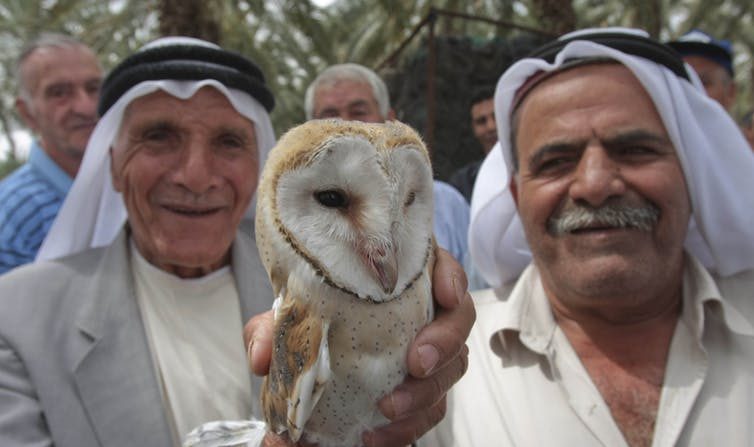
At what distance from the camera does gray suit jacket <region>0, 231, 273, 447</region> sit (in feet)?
5.31

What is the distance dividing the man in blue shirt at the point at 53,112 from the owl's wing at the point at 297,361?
7.96 ft

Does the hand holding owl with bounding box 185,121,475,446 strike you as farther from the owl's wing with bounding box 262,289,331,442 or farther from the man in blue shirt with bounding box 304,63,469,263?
the man in blue shirt with bounding box 304,63,469,263

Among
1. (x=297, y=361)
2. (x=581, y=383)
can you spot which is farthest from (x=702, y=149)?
(x=297, y=361)

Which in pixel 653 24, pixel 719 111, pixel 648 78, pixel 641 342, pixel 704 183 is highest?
pixel 648 78

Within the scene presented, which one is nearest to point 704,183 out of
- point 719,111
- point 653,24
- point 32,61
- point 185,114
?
point 719,111

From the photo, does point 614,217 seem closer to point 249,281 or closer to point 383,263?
point 383,263

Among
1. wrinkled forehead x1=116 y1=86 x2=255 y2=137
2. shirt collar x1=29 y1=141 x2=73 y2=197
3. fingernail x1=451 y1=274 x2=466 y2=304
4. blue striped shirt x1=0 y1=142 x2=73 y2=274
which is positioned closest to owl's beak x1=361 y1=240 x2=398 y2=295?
fingernail x1=451 y1=274 x2=466 y2=304

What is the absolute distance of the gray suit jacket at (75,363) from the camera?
162 centimetres

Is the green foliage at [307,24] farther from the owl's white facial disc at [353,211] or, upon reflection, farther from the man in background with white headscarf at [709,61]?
the owl's white facial disc at [353,211]

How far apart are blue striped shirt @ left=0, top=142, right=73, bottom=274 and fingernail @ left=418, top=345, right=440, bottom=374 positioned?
7.77 feet

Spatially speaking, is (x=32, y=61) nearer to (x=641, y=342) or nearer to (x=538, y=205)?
(x=538, y=205)

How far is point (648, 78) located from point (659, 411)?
100 centimetres

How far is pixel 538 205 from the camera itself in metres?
1.94

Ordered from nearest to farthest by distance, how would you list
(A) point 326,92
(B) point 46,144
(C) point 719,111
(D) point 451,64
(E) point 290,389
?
1. (E) point 290,389
2. (C) point 719,111
3. (B) point 46,144
4. (A) point 326,92
5. (D) point 451,64
